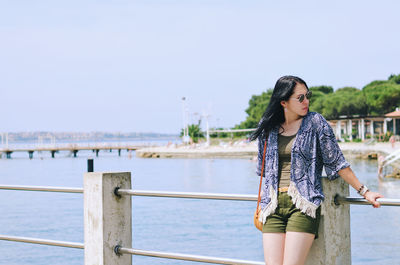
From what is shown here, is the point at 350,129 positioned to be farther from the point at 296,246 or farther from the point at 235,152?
the point at 296,246

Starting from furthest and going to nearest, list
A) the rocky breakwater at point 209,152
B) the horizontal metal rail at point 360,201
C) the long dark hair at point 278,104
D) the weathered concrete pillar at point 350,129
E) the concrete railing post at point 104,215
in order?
1. the rocky breakwater at point 209,152
2. the weathered concrete pillar at point 350,129
3. the concrete railing post at point 104,215
4. the long dark hair at point 278,104
5. the horizontal metal rail at point 360,201

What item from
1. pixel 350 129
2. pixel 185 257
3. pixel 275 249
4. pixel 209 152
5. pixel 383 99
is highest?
pixel 383 99

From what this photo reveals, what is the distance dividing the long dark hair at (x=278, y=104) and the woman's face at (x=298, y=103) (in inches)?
0.8

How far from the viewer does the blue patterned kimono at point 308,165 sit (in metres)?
2.68

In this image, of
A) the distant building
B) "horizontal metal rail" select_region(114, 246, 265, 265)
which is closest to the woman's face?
"horizontal metal rail" select_region(114, 246, 265, 265)

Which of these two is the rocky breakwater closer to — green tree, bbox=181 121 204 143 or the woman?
green tree, bbox=181 121 204 143

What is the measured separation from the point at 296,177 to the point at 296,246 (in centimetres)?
33

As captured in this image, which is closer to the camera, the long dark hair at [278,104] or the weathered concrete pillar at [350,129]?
the long dark hair at [278,104]

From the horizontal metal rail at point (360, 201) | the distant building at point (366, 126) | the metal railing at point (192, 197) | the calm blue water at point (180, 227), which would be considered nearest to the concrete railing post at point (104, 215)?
the metal railing at point (192, 197)

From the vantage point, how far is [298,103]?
286 cm

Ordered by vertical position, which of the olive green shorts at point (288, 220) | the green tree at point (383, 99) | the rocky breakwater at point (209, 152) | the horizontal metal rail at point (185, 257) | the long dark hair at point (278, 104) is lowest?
the rocky breakwater at point (209, 152)

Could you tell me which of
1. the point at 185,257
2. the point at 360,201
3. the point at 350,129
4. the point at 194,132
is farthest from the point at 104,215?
the point at 194,132

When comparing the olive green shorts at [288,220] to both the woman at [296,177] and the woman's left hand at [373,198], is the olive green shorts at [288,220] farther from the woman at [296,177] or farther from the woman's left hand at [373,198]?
the woman's left hand at [373,198]

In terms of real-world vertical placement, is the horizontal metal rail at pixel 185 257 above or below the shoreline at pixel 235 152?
above
